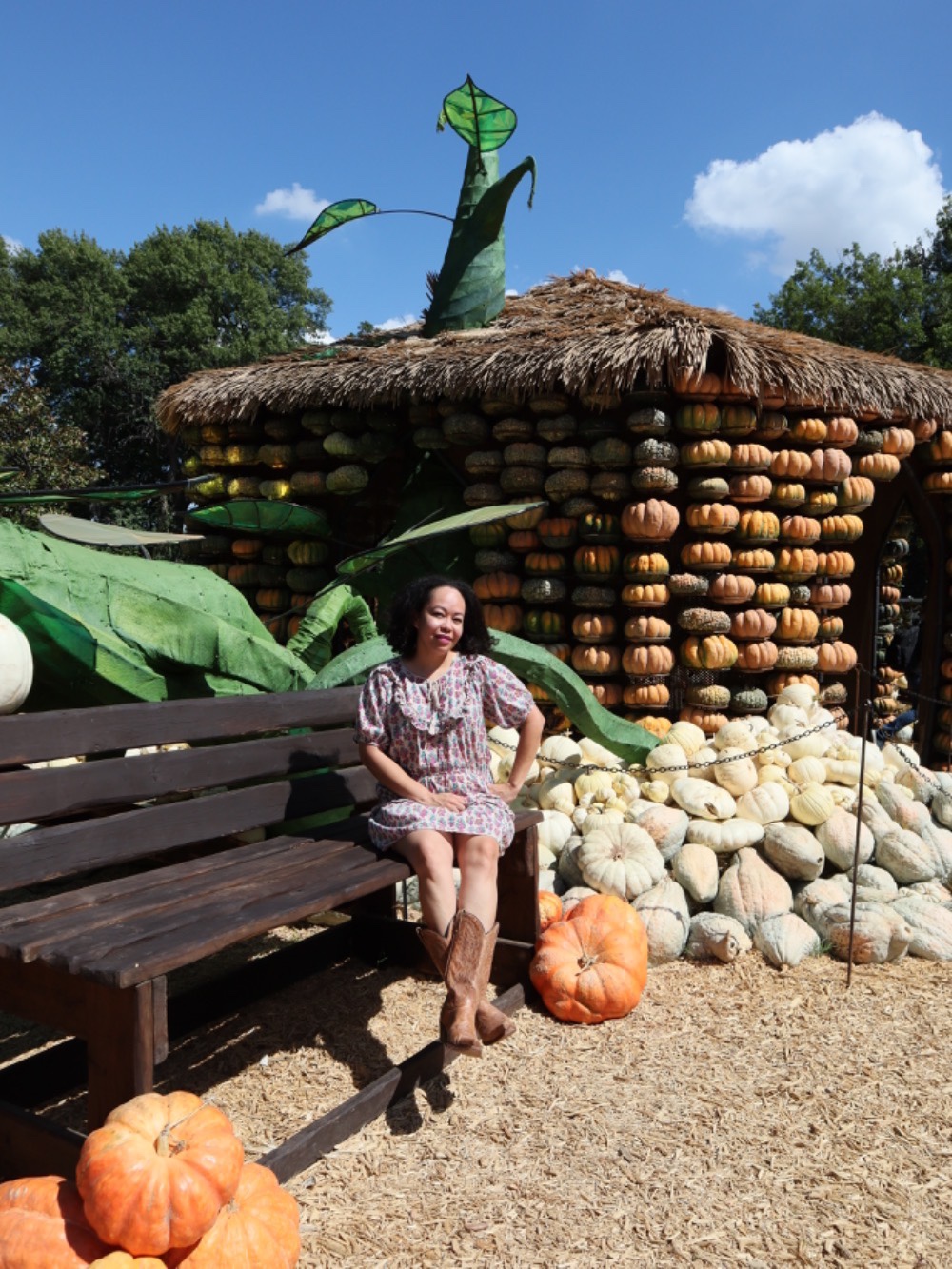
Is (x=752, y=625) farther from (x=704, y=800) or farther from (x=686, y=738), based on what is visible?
(x=704, y=800)

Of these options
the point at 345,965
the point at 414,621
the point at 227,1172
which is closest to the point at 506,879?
the point at 345,965

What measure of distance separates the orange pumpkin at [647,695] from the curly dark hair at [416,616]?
3.92 meters

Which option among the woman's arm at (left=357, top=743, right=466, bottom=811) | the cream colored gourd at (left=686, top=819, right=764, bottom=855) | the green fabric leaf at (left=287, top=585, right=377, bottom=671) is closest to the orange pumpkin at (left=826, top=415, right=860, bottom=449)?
the cream colored gourd at (left=686, top=819, right=764, bottom=855)

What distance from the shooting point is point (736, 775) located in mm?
5352

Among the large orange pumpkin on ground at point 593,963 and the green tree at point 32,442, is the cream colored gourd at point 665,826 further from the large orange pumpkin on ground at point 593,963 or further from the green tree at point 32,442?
the green tree at point 32,442

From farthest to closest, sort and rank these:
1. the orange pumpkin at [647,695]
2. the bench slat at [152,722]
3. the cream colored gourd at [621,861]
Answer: the orange pumpkin at [647,695] < the cream colored gourd at [621,861] < the bench slat at [152,722]

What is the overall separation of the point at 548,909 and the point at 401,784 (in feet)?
4.39

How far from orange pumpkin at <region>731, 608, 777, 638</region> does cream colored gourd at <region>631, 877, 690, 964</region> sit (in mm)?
3397

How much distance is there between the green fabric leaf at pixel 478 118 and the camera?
8945 mm

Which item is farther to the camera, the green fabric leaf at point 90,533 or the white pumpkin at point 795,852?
the white pumpkin at point 795,852

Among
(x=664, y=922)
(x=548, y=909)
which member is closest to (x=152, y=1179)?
(x=548, y=909)

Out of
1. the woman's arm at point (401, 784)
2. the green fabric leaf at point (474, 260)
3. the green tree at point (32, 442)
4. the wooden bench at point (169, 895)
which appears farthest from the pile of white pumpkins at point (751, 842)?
the green tree at point (32, 442)

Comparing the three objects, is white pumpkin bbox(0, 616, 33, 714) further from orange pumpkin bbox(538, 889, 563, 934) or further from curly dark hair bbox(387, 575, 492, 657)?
orange pumpkin bbox(538, 889, 563, 934)

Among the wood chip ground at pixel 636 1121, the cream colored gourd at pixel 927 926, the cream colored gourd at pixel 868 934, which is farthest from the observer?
the cream colored gourd at pixel 927 926
